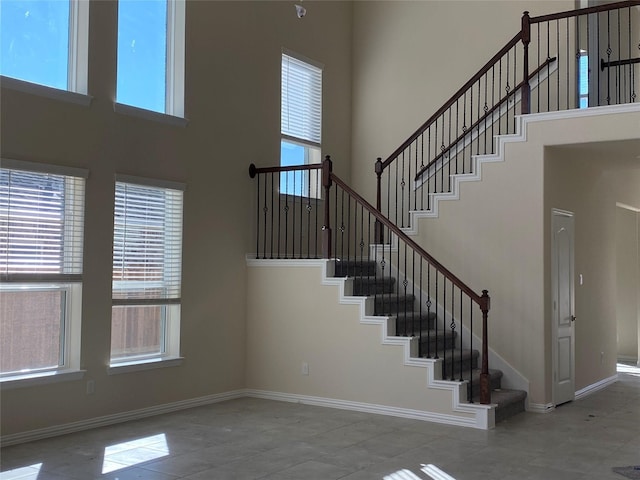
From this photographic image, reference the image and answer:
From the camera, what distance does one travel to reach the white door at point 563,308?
7016 mm

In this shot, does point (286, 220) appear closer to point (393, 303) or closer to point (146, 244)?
point (393, 303)

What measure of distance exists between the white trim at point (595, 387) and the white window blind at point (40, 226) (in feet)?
17.9

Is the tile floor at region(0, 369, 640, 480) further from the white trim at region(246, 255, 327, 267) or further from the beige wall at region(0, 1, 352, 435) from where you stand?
the white trim at region(246, 255, 327, 267)

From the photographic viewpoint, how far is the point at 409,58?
29.7 feet

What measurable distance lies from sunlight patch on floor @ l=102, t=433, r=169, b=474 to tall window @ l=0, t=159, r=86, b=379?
89 centimetres

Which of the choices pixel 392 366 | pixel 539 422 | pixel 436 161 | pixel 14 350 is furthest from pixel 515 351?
pixel 14 350

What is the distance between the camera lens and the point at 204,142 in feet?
23.1

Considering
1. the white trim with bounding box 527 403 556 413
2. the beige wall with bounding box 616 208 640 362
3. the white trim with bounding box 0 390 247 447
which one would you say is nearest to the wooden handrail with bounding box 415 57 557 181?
the white trim with bounding box 527 403 556 413

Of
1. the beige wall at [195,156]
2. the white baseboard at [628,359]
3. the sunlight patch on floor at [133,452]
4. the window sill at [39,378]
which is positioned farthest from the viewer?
the white baseboard at [628,359]

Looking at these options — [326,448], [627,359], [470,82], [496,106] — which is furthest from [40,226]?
[627,359]

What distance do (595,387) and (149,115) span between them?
232 inches

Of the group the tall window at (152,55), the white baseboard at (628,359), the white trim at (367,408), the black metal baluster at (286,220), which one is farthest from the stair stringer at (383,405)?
the white baseboard at (628,359)

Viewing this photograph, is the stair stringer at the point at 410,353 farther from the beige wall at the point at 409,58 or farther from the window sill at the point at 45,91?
the window sill at the point at 45,91

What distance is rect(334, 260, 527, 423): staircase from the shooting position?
6.46 metres
